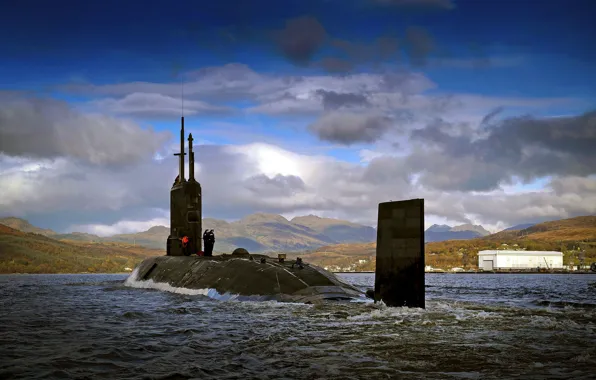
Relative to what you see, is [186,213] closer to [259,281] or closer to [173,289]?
[173,289]

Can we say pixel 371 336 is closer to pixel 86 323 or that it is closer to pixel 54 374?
pixel 54 374

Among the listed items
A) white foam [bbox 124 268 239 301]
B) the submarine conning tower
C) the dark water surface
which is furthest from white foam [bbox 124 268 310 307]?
the submarine conning tower

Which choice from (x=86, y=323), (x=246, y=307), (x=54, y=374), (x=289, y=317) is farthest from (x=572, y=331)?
(x=86, y=323)

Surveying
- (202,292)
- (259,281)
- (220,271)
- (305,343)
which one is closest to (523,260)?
(220,271)

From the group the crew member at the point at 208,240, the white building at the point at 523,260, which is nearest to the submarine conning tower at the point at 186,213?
the crew member at the point at 208,240

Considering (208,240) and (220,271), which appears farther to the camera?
(208,240)

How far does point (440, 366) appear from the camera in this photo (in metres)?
10.1

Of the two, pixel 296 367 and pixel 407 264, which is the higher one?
pixel 407 264

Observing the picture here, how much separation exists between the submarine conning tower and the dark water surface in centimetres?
1550

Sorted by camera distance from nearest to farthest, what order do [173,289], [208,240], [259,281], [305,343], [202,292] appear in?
[305,343] < [259,281] < [202,292] < [173,289] < [208,240]

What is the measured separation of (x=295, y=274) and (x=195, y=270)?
7.90 metres

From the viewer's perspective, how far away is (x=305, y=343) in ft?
41.5

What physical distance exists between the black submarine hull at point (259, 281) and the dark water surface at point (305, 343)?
90.0 inches

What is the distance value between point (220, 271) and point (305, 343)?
15422mm
